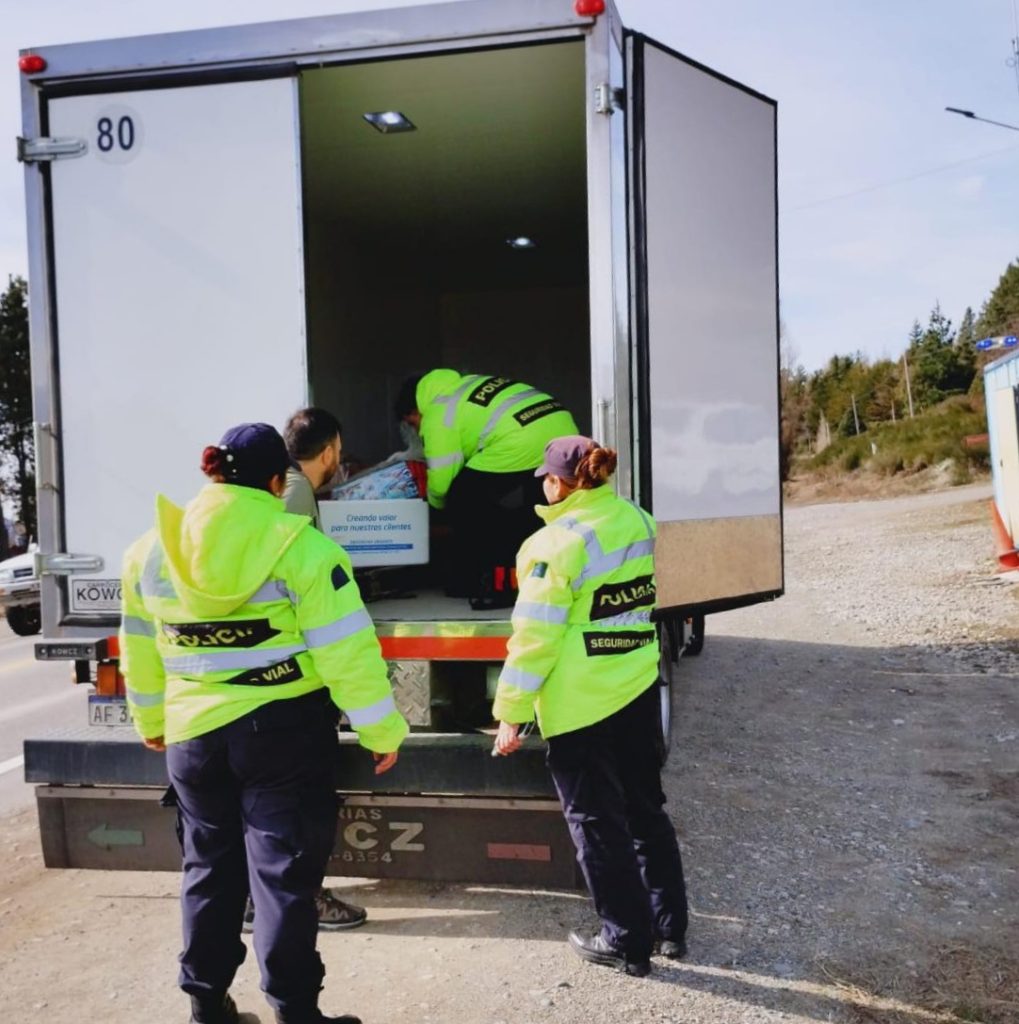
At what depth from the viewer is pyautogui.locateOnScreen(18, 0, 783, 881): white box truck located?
3.73 meters

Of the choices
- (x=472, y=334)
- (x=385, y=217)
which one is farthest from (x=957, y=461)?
(x=385, y=217)

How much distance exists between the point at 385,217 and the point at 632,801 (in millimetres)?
4834

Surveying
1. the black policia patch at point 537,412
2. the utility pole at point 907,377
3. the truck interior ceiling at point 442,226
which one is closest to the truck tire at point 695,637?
the truck interior ceiling at point 442,226

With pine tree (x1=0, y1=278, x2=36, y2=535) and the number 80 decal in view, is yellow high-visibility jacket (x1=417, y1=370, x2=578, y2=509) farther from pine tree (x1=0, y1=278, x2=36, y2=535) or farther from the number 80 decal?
pine tree (x1=0, y1=278, x2=36, y2=535)

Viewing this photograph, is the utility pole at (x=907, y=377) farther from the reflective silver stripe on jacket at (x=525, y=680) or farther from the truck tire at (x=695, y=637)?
the reflective silver stripe on jacket at (x=525, y=680)

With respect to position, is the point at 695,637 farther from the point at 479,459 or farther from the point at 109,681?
the point at 109,681

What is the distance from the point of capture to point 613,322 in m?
3.83

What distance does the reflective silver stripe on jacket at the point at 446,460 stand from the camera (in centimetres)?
453

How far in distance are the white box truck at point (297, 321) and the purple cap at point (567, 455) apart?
Answer: 1.12ft

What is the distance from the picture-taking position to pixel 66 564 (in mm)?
4020

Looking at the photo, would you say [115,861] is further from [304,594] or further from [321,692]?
[304,594]

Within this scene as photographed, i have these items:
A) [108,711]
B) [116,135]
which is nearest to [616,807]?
[108,711]

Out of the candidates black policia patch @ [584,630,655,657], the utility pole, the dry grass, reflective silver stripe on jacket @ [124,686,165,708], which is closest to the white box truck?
black policia patch @ [584,630,655,657]

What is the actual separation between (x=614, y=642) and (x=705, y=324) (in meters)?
1.65
